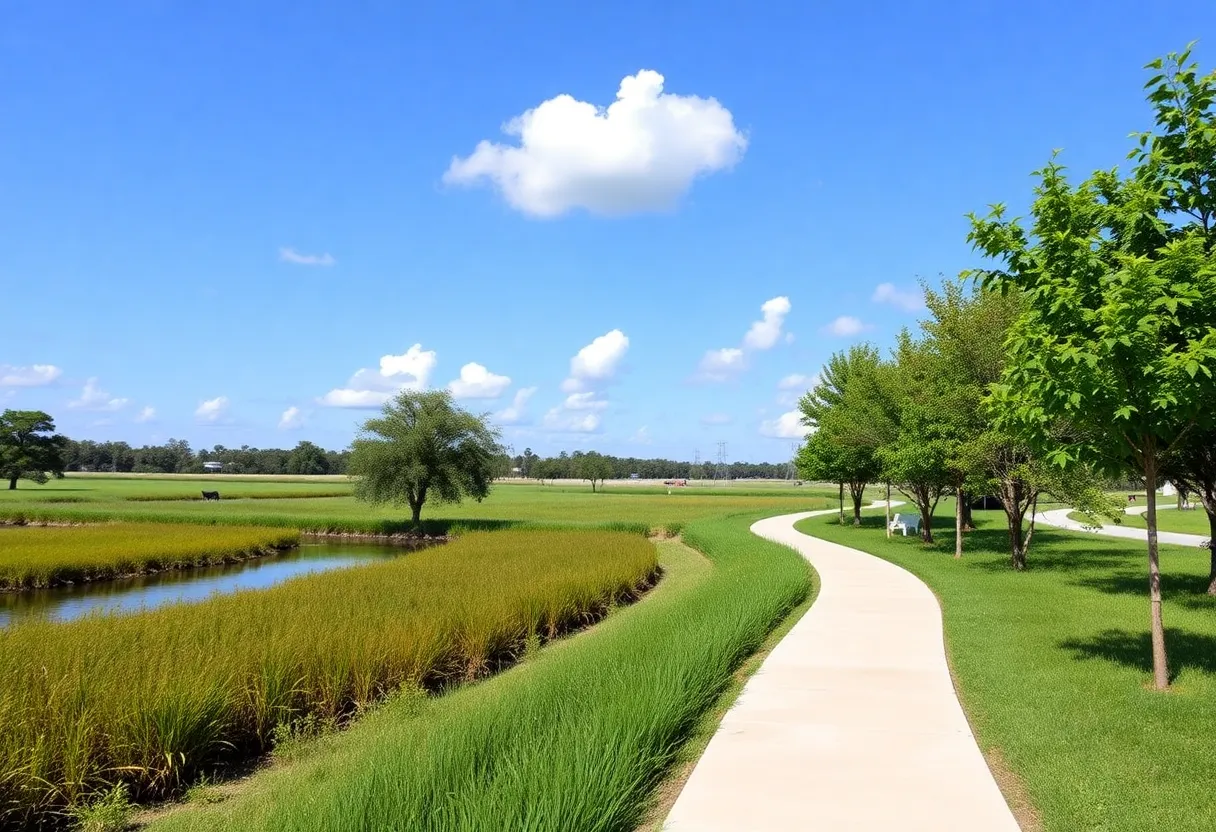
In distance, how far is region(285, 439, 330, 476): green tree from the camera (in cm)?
17175

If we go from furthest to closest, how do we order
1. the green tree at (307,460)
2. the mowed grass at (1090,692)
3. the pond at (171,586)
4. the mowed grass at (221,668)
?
1. the green tree at (307,460)
2. the pond at (171,586)
3. the mowed grass at (221,668)
4. the mowed grass at (1090,692)

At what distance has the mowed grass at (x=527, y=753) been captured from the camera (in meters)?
4.21

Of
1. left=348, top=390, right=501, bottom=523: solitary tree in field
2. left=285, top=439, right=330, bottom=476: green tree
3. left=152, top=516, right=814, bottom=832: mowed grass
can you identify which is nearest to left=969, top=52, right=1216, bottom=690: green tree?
left=152, top=516, right=814, bottom=832: mowed grass

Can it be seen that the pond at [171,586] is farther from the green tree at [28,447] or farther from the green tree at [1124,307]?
the green tree at [28,447]

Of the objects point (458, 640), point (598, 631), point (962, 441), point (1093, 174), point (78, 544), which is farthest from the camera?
point (78, 544)

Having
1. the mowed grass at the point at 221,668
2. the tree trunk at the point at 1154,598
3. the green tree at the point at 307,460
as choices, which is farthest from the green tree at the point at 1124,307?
the green tree at the point at 307,460

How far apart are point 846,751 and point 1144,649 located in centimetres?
666

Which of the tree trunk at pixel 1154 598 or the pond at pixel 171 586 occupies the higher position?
the tree trunk at pixel 1154 598

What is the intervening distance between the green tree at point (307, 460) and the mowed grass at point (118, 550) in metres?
144

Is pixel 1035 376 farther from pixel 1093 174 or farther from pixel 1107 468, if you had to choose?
pixel 1093 174

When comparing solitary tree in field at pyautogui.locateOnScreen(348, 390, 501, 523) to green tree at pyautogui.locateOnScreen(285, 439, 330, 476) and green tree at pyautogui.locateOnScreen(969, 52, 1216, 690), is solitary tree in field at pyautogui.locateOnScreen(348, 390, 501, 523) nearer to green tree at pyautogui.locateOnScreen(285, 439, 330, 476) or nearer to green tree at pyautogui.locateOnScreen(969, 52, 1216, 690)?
green tree at pyautogui.locateOnScreen(969, 52, 1216, 690)

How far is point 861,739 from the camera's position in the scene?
6195 mm

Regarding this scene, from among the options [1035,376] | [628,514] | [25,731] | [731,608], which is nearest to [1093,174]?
[1035,376]

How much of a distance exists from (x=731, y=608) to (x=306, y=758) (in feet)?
19.2
